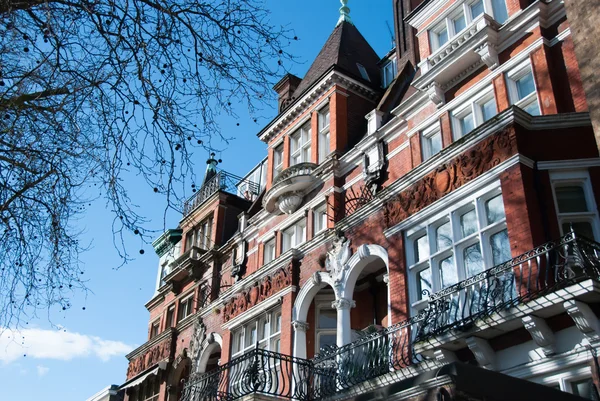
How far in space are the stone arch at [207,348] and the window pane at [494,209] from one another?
12735 mm

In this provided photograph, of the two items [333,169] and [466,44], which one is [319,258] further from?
[466,44]

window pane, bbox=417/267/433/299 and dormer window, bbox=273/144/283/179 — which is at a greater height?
dormer window, bbox=273/144/283/179

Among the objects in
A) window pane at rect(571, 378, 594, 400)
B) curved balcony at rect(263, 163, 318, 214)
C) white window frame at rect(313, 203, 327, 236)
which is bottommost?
window pane at rect(571, 378, 594, 400)

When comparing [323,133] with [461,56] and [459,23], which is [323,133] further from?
[461,56]

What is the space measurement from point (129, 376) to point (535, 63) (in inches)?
937

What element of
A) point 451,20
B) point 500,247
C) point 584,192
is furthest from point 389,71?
point 500,247

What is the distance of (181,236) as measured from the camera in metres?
33.1

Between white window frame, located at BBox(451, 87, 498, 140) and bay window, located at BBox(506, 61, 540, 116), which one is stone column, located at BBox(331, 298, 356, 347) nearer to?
white window frame, located at BBox(451, 87, 498, 140)

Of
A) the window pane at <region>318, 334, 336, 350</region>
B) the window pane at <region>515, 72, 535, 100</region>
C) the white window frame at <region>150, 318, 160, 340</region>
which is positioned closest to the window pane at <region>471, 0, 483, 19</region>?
the window pane at <region>515, 72, 535, 100</region>

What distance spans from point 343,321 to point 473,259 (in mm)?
4532

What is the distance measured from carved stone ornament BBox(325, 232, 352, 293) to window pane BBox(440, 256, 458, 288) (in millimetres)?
3768

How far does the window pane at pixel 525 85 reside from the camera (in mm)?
15215

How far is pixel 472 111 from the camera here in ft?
53.2

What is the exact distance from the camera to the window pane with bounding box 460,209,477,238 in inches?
559
